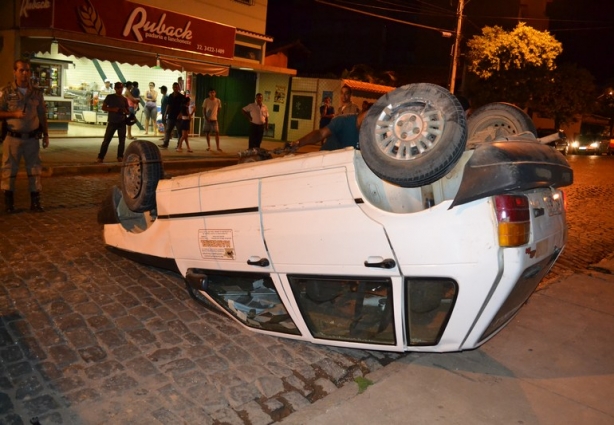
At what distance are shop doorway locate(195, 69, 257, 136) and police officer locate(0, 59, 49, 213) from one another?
42.4 feet

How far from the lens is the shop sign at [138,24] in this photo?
13234mm

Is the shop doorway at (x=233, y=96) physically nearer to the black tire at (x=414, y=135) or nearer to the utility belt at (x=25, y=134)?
the utility belt at (x=25, y=134)

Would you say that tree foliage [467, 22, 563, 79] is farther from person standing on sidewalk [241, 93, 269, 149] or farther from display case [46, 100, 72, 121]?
display case [46, 100, 72, 121]

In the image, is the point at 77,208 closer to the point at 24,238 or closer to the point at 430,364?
the point at 24,238

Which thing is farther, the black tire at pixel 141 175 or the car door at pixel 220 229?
the black tire at pixel 141 175

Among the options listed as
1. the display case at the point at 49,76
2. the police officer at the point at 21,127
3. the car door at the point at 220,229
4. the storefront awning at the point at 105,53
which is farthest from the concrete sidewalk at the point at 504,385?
the display case at the point at 49,76

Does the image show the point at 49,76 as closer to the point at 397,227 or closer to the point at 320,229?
the point at 320,229

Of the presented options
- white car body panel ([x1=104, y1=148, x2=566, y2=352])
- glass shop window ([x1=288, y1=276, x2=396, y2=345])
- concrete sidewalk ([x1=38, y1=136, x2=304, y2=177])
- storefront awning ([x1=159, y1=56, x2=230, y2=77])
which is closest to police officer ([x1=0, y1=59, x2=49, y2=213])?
concrete sidewalk ([x1=38, y1=136, x2=304, y2=177])

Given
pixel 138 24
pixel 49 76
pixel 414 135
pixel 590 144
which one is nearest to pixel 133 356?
pixel 414 135

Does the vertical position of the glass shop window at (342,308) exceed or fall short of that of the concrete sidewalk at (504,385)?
it exceeds it

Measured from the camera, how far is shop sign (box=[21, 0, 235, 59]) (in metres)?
13.2

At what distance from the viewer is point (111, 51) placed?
13.9 m

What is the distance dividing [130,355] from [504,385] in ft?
8.60

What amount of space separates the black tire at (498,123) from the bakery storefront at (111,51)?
38.3 ft
